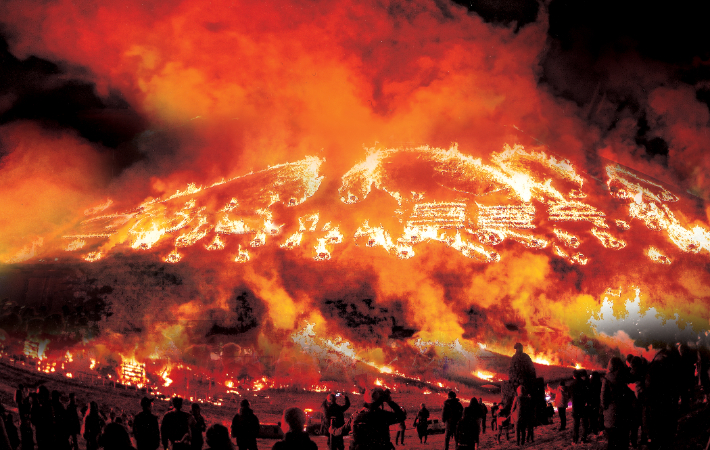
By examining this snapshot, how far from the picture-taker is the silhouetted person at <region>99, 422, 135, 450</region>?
393cm

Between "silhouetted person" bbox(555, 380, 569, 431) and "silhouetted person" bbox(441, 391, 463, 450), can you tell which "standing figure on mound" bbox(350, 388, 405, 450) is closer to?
"silhouetted person" bbox(441, 391, 463, 450)

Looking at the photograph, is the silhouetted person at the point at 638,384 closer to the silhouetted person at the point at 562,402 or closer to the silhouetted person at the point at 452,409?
the silhouetted person at the point at 562,402

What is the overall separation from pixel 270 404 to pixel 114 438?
10.3 metres

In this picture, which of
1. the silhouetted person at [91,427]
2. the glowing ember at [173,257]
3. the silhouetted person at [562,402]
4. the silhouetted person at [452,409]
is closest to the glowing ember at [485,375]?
the silhouetted person at [562,402]

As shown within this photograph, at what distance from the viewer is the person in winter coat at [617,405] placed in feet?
22.0

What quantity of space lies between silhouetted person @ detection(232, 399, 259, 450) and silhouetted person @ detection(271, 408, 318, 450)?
10.1ft

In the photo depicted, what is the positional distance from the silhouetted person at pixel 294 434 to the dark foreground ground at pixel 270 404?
6.22m

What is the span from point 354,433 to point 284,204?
58.9 feet

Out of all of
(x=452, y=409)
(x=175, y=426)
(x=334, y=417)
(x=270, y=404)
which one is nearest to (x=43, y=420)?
(x=175, y=426)

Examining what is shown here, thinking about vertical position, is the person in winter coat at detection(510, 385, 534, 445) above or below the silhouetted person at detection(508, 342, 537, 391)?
below

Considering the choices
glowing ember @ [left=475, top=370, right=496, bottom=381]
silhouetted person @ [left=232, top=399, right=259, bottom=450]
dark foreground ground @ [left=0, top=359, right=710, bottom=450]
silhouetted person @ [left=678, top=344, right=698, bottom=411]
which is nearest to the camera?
silhouetted person @ [left=232, top=399, right=259, bottom=450]

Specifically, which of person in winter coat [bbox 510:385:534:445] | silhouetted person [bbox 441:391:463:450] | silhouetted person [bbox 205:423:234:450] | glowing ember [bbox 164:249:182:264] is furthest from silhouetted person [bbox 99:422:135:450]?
glowing ember [bbox 164:249:182:264]

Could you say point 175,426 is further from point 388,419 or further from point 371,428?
point 388,419

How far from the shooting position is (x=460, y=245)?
62.2 ft
